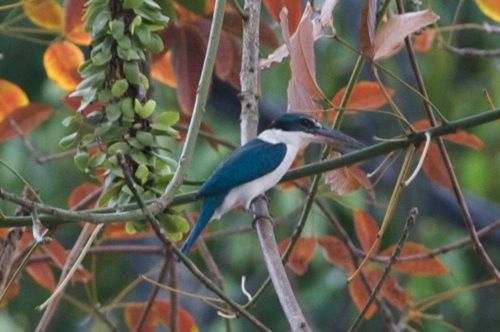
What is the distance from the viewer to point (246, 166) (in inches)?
69.8

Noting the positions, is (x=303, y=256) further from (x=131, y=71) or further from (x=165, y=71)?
(x=131, y=71)

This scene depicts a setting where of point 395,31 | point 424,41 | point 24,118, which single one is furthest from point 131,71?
point 424,41

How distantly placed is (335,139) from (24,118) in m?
0.62

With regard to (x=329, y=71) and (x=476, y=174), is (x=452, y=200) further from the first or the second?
(x=329, y=71)

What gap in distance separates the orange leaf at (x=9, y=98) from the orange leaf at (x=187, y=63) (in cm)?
29

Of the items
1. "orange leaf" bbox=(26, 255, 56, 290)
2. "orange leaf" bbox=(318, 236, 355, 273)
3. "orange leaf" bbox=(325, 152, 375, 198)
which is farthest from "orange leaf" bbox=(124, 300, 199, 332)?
"orange leaf" bbox=(325, 152, 375, 198)

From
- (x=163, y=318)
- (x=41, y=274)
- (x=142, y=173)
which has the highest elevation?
(x=142, y=173)

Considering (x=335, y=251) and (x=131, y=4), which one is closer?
(x=131, y=4)

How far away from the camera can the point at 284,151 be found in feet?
5.98

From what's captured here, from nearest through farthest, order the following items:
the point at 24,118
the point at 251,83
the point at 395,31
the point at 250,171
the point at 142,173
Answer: the point at 395,31 → the point at 142,173 → the point at 251,83 → the point at 250,171 → the point at 24,118

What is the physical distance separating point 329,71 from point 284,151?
390 cm

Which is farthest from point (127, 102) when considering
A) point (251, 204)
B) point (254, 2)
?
point (251, 204)

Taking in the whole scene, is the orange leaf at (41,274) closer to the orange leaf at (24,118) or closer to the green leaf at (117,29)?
the orange leaf at (24,118)

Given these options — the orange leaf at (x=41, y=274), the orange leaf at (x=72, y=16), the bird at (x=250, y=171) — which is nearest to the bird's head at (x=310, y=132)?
the bird at (x=250, y=171)
